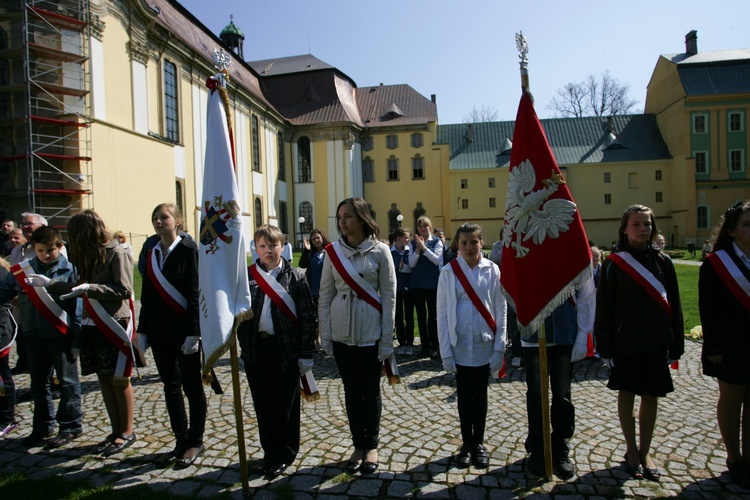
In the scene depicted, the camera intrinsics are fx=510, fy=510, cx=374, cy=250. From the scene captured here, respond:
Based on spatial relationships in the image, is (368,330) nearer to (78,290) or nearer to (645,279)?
(645,279)

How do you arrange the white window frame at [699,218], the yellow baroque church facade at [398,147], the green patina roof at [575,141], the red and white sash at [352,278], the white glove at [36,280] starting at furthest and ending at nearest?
the green patina roof at [575,141], the white window frame at [699,218], the yellow baroque church facade at [398,147], the white glove at [36,280], the red and white sash at [352,278]

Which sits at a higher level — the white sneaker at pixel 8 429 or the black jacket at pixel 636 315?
the black jacket at pixel 636 315

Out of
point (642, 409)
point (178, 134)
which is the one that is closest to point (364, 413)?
point (642, 409)

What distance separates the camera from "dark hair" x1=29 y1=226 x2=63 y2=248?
15.0 ft

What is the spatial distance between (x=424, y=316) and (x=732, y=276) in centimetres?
447

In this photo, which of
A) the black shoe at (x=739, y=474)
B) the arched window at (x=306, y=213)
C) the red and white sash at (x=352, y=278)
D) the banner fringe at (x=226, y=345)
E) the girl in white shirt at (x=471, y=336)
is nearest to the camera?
the black shoe at (x=739, y=474)

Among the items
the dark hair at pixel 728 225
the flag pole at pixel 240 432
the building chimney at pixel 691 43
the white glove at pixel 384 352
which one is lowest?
the flag pole at pixel 240 432

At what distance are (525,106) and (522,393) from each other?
3245 millimetres

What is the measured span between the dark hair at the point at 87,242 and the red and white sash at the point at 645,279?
4.04 m

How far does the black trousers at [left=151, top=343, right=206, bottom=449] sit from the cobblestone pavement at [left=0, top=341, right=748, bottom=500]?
0.25 m

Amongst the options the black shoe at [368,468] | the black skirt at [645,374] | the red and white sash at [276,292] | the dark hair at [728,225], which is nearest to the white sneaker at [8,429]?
the red and white sash at [276,292]

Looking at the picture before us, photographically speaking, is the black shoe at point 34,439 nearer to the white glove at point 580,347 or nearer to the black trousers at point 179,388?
the black trousers at point 179,388

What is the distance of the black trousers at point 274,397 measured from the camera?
383 centimetres

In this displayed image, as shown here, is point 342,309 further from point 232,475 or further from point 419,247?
point 419,247
